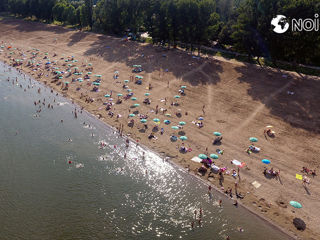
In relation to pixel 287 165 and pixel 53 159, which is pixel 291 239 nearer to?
pixel 287 165

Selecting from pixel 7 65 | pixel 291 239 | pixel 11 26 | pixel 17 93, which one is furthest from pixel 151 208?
pixel 11 26

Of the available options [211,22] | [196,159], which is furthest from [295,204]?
[211,22]

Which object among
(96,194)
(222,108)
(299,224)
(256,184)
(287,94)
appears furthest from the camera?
(287,94)

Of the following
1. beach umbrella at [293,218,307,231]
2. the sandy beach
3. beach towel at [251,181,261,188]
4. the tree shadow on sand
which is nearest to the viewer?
beach umbrella at [293,218,307,231]

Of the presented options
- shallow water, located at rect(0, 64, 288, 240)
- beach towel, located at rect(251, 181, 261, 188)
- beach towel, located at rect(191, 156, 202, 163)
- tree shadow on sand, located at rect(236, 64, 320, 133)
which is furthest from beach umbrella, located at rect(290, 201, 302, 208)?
tree shadow on sand, located at rect(236, 64, 320, 133)

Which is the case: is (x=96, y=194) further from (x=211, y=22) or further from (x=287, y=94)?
(x=211, y=22)

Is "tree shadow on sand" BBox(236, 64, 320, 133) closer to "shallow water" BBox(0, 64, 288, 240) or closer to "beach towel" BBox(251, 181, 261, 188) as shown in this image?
"beach towel" BBox(251, 181, 261, 188)
